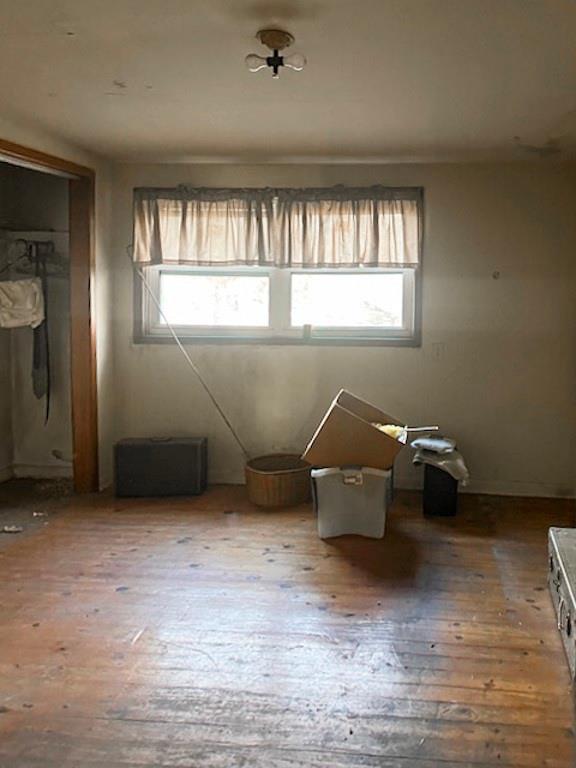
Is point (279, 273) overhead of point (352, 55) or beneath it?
beneath

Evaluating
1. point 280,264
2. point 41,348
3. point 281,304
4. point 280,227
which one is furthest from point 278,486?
point 41,348

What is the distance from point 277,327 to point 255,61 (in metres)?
Result: 2.39

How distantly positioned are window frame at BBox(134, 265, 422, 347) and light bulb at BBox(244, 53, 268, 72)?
2.12 metres

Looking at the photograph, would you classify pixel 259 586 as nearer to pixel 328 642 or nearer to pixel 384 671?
pixel 328 642

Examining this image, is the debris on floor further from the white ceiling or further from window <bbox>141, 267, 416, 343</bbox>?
the white ceiling

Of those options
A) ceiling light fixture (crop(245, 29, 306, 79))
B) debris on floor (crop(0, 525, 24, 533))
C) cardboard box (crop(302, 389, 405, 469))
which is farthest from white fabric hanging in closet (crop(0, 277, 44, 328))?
ceiling light fixture (crop(245, 29, 306, 79))

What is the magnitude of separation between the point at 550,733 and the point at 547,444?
273 centimetres

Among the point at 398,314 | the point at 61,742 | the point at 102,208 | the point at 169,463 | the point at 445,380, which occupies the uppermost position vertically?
the point at 102,208

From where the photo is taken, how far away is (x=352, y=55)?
2.54 m

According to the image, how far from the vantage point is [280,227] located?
4.62 metres

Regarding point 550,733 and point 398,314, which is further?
point 398,314

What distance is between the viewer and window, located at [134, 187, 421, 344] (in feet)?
14.9

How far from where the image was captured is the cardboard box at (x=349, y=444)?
12.0 feet

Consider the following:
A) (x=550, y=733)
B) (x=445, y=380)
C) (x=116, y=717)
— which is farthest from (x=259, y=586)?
(x=445, y=380)
